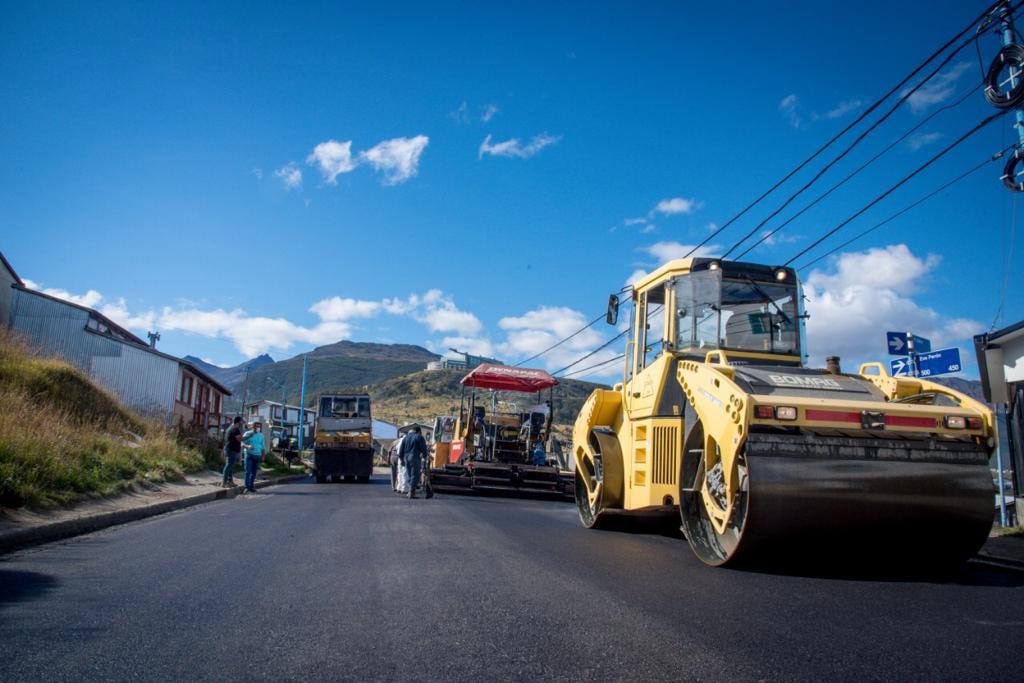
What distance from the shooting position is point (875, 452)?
5.24m

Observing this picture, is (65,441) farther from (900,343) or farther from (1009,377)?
(1009,377)

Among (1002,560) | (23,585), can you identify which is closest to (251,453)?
(23,585)

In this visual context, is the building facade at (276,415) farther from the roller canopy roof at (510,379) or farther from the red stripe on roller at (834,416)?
the red stripe on roller at (834,416)

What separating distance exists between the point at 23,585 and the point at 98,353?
112ft

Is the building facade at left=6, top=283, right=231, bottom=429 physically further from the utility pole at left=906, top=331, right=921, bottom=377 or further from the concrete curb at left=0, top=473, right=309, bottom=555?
the utility pole at left=906, top=331, right=921, bottom=377

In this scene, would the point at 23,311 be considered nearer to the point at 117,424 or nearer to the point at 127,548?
the point at 117,424

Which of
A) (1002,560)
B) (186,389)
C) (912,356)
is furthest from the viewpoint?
(186,389)

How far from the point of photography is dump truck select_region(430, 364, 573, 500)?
16828 millimetres

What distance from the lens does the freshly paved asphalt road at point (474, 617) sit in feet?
10.6

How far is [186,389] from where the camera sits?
3884cm

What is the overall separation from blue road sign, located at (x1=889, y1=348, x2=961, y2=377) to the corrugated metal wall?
103ft

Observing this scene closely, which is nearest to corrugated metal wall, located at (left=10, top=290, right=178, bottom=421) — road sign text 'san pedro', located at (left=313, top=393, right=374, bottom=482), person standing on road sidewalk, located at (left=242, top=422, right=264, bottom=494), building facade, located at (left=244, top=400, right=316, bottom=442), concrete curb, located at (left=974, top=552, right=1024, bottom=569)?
road sign text 'san pedro', located at (left=313, top=393, right=374, bottom=482)

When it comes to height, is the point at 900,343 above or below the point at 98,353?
below

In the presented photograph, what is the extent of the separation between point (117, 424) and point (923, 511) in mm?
19355
